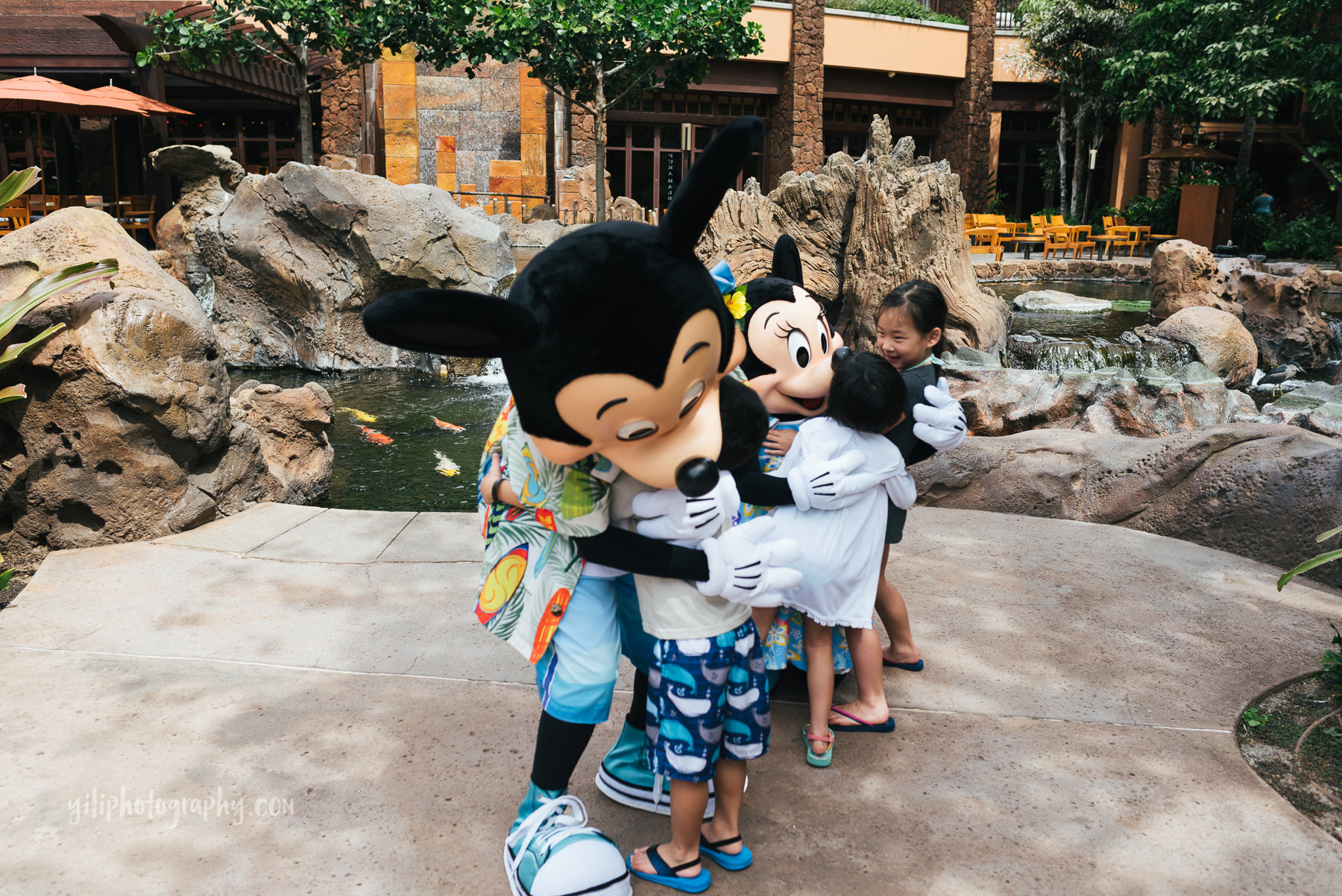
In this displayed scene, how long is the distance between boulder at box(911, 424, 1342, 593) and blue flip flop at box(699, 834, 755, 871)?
2.72m

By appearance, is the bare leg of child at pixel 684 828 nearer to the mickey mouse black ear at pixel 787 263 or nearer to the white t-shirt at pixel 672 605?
the white t-shirt at pixel 672 605

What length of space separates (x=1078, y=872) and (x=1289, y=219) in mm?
25170

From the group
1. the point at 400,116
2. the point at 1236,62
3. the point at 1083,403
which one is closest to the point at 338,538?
the point at 1083,403

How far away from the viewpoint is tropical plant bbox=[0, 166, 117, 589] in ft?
12.2

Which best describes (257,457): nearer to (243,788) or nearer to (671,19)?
(243,788)

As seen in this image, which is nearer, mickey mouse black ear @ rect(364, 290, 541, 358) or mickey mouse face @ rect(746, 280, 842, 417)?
mickey mouse black ear @ rect(364, 290, 541, 358)

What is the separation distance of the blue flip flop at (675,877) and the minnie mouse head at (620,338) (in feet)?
2.89

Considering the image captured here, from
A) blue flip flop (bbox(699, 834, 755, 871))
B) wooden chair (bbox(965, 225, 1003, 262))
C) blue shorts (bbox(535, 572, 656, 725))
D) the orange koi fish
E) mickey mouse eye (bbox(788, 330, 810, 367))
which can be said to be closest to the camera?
blue shorts (bbox(535, 572, 656, 725))

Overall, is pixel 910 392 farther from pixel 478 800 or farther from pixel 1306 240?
pixel 1306 240

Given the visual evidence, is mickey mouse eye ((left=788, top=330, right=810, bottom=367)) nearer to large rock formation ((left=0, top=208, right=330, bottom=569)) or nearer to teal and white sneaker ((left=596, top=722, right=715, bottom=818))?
teal and white sneaker ((left=596, top=722, right=715, bottom=818))

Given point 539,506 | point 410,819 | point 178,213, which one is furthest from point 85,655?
point 178,213

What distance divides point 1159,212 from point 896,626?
78.7 feet

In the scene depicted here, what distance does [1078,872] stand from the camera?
214 cm

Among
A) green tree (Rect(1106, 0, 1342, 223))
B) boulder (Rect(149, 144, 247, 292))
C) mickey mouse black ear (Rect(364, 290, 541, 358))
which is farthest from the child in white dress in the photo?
green tree (Rect(1106, 0, 1342, 223))
